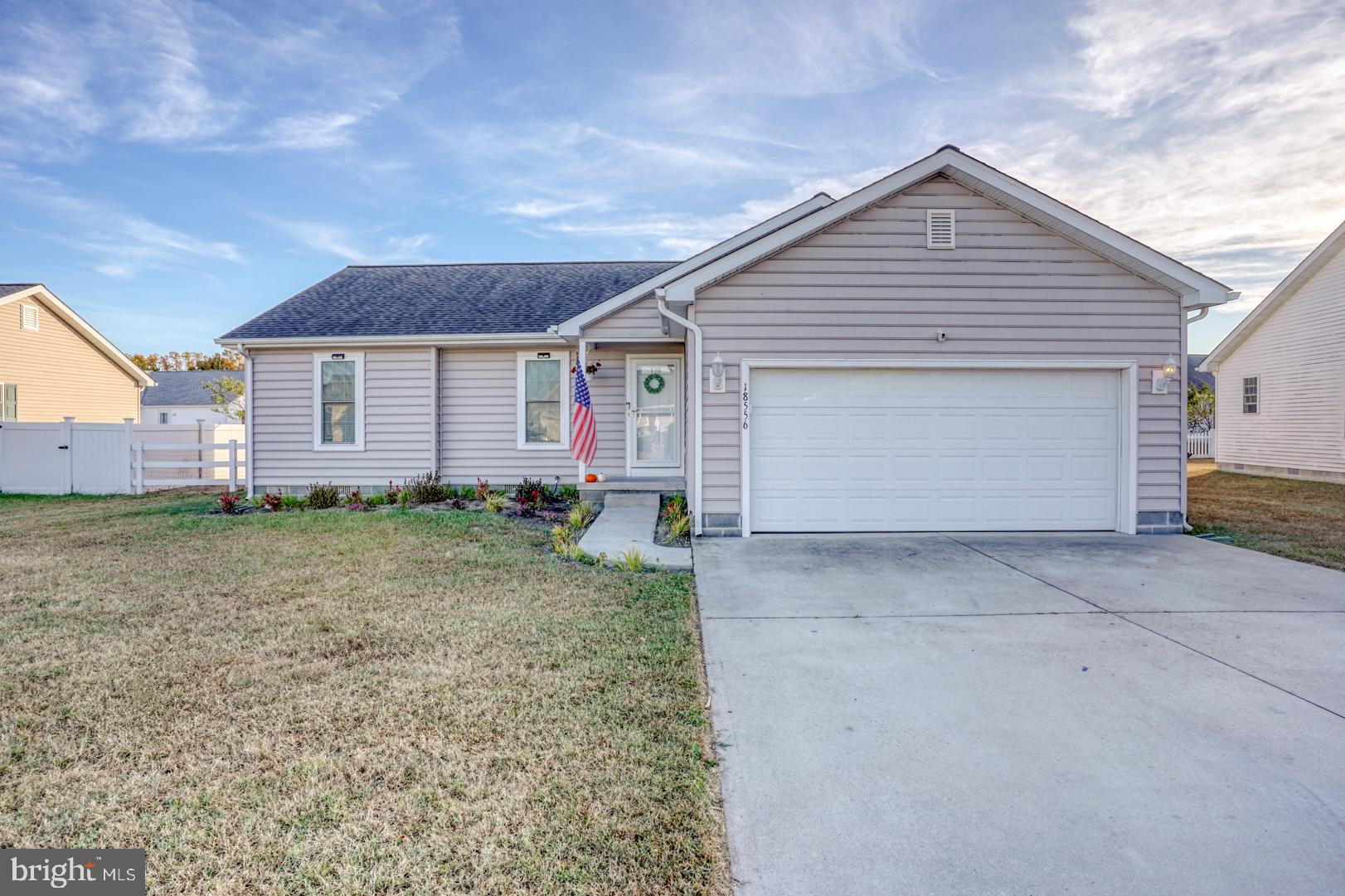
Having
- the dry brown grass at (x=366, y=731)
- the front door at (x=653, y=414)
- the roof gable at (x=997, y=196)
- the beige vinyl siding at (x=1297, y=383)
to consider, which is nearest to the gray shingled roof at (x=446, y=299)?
the front door at (x=653, y=414)

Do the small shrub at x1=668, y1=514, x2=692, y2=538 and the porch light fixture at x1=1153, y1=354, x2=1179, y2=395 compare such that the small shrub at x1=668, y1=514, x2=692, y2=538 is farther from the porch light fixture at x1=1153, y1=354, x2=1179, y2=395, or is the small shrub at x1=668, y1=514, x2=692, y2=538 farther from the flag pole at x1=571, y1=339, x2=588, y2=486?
the porch light fixture at x1=1153, y1=354, x2=1179, y2=395

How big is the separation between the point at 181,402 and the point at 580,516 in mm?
33646

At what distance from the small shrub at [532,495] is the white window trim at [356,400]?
3.21 meters

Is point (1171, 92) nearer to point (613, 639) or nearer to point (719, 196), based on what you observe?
point (719, 196)

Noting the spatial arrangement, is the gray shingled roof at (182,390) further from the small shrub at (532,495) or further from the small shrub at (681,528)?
the small shrub at (681,528)

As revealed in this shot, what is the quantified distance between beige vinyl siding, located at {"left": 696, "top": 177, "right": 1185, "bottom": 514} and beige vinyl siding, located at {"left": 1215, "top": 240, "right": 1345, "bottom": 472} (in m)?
10.8

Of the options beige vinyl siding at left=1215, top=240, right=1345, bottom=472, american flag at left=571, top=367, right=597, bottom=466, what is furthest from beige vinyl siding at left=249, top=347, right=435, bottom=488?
beige vinyl siding at left=1215, top=240, right=1345, bottom=472

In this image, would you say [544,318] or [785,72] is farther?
[544,318]

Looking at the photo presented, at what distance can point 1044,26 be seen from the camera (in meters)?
8.88

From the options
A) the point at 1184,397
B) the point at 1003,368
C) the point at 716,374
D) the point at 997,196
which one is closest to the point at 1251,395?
the point at 1184,397

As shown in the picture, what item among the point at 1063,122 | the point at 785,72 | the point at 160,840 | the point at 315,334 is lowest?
the point at 160,840

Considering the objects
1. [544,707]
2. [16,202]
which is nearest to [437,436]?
[544,707]

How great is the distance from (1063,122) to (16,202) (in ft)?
80.2

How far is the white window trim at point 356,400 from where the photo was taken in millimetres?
11430
